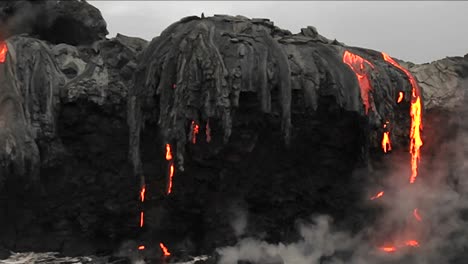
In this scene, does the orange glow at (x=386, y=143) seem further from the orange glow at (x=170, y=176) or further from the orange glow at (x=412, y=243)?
the orange glow at (x=170, y=176)

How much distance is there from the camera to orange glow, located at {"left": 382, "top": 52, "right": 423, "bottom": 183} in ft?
36.7

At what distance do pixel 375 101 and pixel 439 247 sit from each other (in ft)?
11.7

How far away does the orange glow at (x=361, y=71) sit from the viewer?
10422 mm

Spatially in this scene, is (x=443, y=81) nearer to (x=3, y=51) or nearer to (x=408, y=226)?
(x=408, y=226)

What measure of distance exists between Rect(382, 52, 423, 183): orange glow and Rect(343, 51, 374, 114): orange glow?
1.08 meters

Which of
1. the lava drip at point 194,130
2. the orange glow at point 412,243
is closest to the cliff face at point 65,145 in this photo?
the lava drip at point 194,130

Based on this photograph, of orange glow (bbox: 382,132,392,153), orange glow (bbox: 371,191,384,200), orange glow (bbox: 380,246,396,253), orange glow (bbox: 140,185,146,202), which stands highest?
orange glow (bbox: 382,132,392,153)

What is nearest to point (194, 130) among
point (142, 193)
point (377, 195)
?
point (142, 193)

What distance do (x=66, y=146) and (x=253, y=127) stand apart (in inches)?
146

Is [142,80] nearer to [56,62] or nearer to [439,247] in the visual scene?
[56,62]

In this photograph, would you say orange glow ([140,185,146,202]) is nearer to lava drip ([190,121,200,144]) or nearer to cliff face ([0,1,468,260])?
cliff face ([0,1,468,260])

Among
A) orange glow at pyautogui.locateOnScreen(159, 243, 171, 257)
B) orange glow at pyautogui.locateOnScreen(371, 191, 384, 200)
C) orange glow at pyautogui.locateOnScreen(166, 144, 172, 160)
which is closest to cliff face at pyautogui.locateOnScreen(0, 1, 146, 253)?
orange glow at pyautogui.locateOnScreen(159, 243, 171, 257)

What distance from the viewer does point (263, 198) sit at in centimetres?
1106

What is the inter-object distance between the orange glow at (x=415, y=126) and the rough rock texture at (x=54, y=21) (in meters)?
7.40
